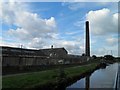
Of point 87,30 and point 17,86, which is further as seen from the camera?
point 87,30

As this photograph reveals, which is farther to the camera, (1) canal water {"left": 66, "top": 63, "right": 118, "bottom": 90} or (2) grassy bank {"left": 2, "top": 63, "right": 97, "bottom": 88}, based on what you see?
(1) canal water {"left": 66, "top": 63, "right": 118, "bottom": 90}

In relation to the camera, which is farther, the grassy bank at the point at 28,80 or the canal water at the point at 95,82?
the canal water at the point at 95,82

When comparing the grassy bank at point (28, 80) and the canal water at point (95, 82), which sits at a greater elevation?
Answer: the grassy bank at point (28, 80)

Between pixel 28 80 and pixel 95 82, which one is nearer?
pixel 28 80

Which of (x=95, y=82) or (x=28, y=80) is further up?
(x=28, y=80)

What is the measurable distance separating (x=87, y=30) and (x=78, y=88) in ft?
183

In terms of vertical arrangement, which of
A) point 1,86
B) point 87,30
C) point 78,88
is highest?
point 87,30

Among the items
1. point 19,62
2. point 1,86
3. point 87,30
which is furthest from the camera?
point 87,30

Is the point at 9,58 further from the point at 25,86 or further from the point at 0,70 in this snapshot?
the point at 25,86

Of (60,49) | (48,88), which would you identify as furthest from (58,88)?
(60,49)

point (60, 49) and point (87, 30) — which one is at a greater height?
point (87, 30)

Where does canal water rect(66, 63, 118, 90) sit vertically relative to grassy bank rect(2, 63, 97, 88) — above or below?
below

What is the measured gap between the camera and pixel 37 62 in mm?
34375

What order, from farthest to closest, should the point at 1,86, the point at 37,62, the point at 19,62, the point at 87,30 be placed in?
the point at 87,30 < the point at 37,62 < the point at 19,62 < the point at 1,86
